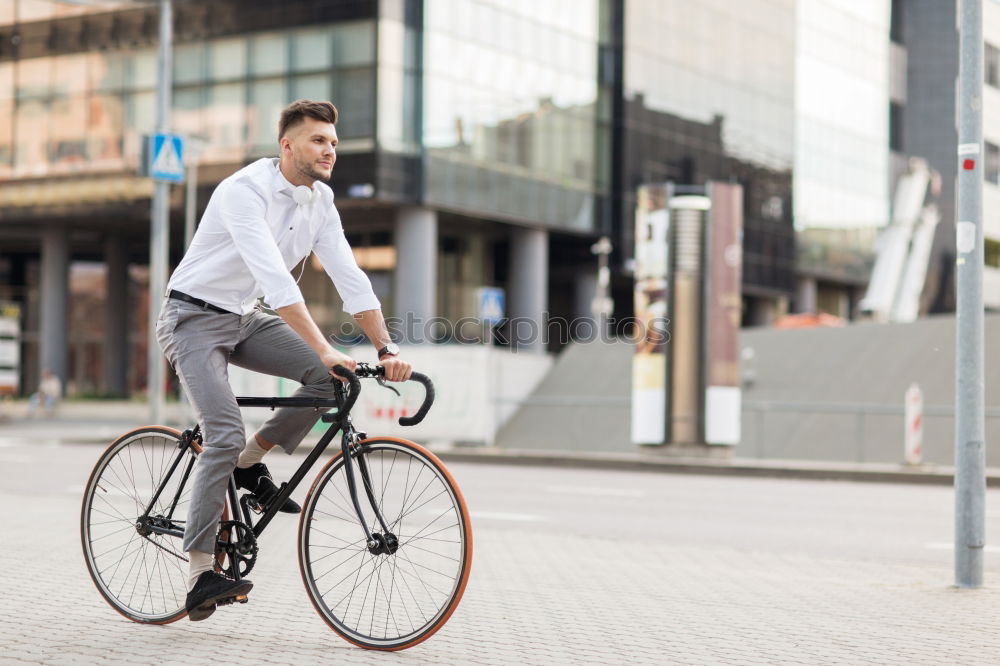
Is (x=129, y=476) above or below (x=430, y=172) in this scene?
below

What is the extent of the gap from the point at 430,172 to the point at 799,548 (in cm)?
2862

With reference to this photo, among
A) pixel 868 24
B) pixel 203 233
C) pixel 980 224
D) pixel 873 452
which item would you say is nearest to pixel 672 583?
pixel 980 224

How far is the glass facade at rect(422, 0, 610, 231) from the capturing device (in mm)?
37281

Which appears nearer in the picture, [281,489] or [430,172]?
[281,489]

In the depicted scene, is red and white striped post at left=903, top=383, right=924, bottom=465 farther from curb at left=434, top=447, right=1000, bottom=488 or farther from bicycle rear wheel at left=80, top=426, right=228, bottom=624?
bicycle rear wheel at left=80, top=426, right=228, bottom=624

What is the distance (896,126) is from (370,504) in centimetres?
6791

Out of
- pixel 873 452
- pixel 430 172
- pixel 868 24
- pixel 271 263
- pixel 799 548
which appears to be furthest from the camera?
pixel 868 24

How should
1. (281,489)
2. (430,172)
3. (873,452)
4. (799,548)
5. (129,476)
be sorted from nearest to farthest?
(281,489) < (129,476) < (799,548) < (873,452) < (430,172)

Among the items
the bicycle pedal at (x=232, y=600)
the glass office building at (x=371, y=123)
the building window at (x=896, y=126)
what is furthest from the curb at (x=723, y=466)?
the building window at (x=896, y=126)

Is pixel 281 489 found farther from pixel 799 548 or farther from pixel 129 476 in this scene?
pixel 799 548

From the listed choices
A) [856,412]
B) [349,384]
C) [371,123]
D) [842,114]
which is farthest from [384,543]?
[842,114]

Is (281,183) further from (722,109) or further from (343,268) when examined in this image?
(722,109)

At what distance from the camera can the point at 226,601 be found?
462 centimetres

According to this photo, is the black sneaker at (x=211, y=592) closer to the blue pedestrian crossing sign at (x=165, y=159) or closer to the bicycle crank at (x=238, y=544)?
the bicycle crank at (x=238, y=544)
